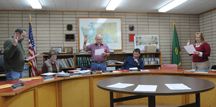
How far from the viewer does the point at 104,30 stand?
19.0 ft

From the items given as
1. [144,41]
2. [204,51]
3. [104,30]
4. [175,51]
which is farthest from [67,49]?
[204,51]

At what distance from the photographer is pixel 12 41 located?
2545 mm

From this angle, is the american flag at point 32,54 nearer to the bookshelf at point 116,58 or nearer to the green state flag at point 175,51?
the bookshelf at point 116,58

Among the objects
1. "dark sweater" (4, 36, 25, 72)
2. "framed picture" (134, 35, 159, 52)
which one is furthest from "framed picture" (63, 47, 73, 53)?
"dark sweater" (4, 36, 25, 72)

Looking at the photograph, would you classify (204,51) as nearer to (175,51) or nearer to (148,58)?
(148,58)

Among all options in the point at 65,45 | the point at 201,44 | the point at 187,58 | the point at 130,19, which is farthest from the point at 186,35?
the point at 65,45

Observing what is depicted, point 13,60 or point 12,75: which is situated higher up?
point 13,60

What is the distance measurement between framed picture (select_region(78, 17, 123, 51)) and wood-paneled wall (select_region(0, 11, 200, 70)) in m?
0.14

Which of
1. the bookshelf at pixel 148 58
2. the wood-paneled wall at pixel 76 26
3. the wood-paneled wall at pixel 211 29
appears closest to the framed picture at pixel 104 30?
the wood-paneled wall at pixel 76 26

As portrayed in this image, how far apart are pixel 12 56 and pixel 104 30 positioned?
3537 millimetres

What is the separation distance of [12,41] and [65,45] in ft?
10.0

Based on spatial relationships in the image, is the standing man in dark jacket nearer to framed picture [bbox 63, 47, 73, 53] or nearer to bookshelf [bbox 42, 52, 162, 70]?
bookshelf [bbox 42, 52, 162, 70]

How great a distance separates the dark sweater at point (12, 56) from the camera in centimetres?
248

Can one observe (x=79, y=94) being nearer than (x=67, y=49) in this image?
Yes
